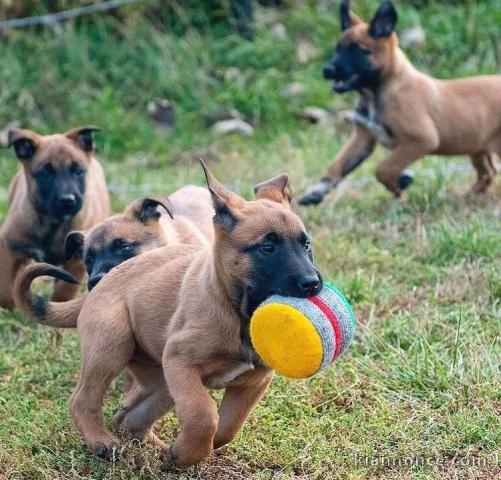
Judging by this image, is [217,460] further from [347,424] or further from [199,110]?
[199,110]

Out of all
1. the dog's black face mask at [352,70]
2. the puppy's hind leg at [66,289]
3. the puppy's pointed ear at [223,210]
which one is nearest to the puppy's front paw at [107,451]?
the puppy's pointed ear at [223,210]

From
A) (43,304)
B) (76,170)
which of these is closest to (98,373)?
(43,304)

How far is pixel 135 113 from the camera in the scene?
40.9 ft

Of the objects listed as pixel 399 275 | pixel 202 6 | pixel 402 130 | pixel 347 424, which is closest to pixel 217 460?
pixel 347 424

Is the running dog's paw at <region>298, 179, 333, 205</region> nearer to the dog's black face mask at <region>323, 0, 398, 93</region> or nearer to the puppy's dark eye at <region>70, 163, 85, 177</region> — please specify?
the dog's black face mask at <region>323, 0, 398, 93</region>

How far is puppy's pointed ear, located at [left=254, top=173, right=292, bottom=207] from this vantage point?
5047 millimetres

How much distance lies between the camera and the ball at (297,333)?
4367mm

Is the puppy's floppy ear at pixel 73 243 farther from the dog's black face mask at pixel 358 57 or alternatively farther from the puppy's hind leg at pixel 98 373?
the dog's black face mask at pixel 358 57

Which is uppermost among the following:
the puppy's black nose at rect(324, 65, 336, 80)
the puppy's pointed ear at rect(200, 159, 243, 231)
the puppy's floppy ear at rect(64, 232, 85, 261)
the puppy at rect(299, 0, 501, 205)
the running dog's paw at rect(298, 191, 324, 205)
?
the puppy's pointed ear at rect(200, 159, 243, 231)

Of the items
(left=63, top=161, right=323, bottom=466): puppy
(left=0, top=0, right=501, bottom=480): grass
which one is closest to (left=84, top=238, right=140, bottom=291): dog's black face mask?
(left=0, top=0, right=501, bottom=480): grass

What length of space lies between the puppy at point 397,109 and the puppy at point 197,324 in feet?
13.1

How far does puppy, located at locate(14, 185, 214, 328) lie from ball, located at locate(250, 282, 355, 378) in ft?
4.96

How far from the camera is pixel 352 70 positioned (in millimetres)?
9250

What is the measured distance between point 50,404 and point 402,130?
4.36 meters
